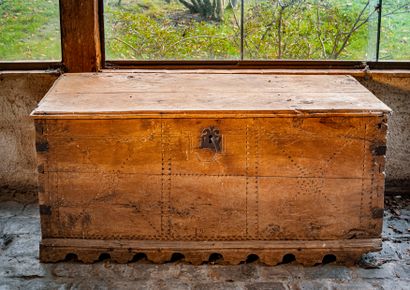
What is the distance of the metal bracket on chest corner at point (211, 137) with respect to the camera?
3.10m

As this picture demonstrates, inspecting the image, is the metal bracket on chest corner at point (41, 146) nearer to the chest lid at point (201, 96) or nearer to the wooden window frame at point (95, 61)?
the chest lid at point (201, 96)

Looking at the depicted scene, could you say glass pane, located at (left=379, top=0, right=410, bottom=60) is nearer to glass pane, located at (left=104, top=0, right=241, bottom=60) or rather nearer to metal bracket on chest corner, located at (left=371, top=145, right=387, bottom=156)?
glass pane, located at (left=104, top=0, right=241, bottom=60)

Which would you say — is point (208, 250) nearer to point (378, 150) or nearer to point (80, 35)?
point (378, 150)

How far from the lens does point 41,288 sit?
305 centimetres

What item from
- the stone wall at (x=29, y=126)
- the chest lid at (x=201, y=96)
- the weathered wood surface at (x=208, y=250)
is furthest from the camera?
the stone wall at (x=29, y=126)

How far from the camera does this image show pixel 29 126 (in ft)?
13.4

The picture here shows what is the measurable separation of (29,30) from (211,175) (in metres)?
1.76

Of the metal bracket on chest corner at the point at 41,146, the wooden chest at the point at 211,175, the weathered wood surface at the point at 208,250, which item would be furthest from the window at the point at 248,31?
the weathered wood surface at the point at 208,250

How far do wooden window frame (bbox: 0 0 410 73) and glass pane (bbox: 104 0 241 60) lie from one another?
0.07 meters

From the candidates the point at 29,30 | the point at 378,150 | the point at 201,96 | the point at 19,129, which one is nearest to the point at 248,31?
the point at 201,96

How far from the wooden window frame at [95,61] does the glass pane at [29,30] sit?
0.24 feet

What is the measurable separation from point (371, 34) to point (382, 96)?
16.6 inches

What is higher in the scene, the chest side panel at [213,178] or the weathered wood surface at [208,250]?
the chest side panel at [213,178]

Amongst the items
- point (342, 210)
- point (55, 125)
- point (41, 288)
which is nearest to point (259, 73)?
point (342, 210)
